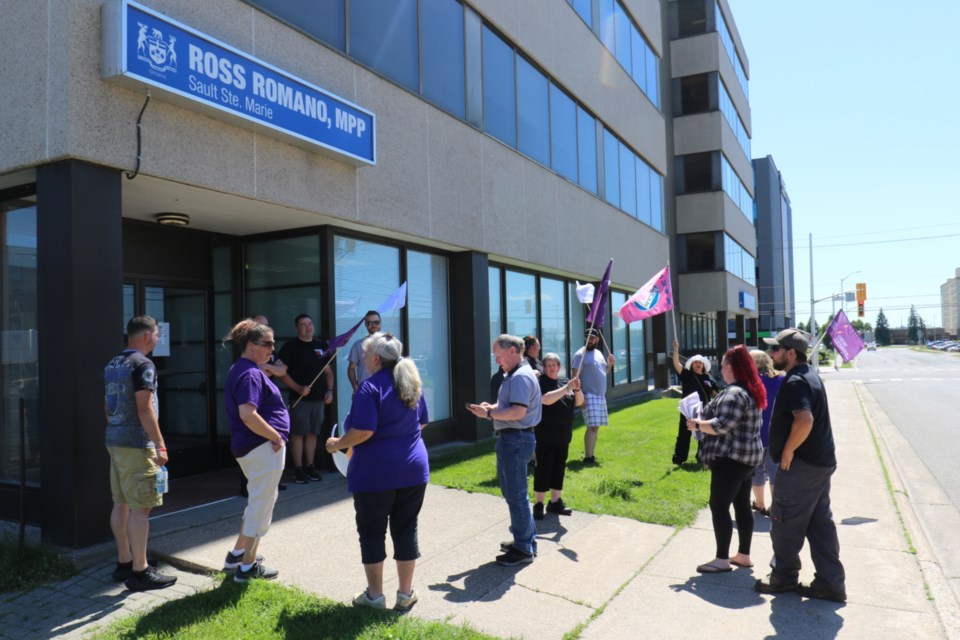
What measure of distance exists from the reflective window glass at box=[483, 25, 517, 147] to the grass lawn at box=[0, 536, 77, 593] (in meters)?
9.09

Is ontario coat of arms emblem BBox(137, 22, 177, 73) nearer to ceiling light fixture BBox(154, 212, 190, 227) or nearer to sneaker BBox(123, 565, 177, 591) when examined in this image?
ceiling light fixture BBox(154, 212, 190, 227)

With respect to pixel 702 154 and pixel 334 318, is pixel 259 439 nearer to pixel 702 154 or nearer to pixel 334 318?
pixel 334 318

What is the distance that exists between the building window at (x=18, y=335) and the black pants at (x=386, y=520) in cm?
371

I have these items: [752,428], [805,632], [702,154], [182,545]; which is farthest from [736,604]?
[702,154]

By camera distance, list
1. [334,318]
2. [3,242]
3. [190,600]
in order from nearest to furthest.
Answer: [190,600] < [3,242] < [334,318]

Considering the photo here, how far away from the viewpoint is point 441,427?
10961 mm

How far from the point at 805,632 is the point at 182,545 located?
4.70 meters

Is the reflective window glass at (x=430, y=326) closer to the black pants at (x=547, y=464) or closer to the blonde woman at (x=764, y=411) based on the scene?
the black pants at (x=547, y=464)

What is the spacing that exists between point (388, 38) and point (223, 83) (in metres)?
3.54

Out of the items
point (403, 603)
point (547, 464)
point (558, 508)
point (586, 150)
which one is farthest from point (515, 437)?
point (586, 150)

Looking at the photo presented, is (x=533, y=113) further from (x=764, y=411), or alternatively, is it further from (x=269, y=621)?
(x=269, y=621)

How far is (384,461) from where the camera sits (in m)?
4.34

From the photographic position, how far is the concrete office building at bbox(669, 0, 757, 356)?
2914 centimetres

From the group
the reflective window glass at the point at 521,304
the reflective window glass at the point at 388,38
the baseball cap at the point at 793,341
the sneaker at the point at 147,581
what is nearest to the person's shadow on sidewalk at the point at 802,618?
the baseball cap at the point at 793,341
